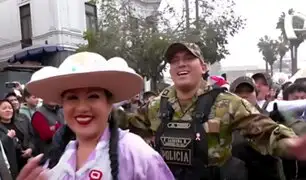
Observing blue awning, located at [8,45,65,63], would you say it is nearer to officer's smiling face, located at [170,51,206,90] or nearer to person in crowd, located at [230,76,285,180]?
person in crowd, located at [230,76,285,180]

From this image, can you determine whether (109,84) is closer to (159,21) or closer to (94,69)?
(94,69)

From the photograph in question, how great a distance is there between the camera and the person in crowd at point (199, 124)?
10.2 ft

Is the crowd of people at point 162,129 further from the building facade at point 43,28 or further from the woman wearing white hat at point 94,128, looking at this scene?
the building facade at point 43,28

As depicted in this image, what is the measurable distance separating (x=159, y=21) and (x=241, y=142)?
15.8 meters

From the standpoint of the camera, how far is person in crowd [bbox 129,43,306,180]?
312 cm

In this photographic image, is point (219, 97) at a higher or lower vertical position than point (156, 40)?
lower

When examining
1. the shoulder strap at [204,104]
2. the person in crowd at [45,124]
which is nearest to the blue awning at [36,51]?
the person in crowd at [45,124]

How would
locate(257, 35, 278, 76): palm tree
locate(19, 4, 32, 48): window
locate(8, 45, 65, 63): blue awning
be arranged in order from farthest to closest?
locate(257, 35, 278, 76): palm tree → locate(19, 4, 32, 48): window → locate(8, 45, 65, 63): blue awning

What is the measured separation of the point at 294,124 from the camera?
10.4 ft

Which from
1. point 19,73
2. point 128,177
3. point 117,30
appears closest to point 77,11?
point 117,30

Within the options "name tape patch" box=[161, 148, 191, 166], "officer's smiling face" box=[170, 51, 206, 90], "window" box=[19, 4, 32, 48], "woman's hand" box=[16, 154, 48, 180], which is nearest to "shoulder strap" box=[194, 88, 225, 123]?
"officer's smiling face" box=[170, 51, 206, 90]

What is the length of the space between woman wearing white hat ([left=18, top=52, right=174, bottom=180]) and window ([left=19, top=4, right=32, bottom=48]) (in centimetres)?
2147

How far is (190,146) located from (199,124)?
0.16 metres

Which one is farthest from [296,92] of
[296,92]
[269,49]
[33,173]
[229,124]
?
[269,49]
